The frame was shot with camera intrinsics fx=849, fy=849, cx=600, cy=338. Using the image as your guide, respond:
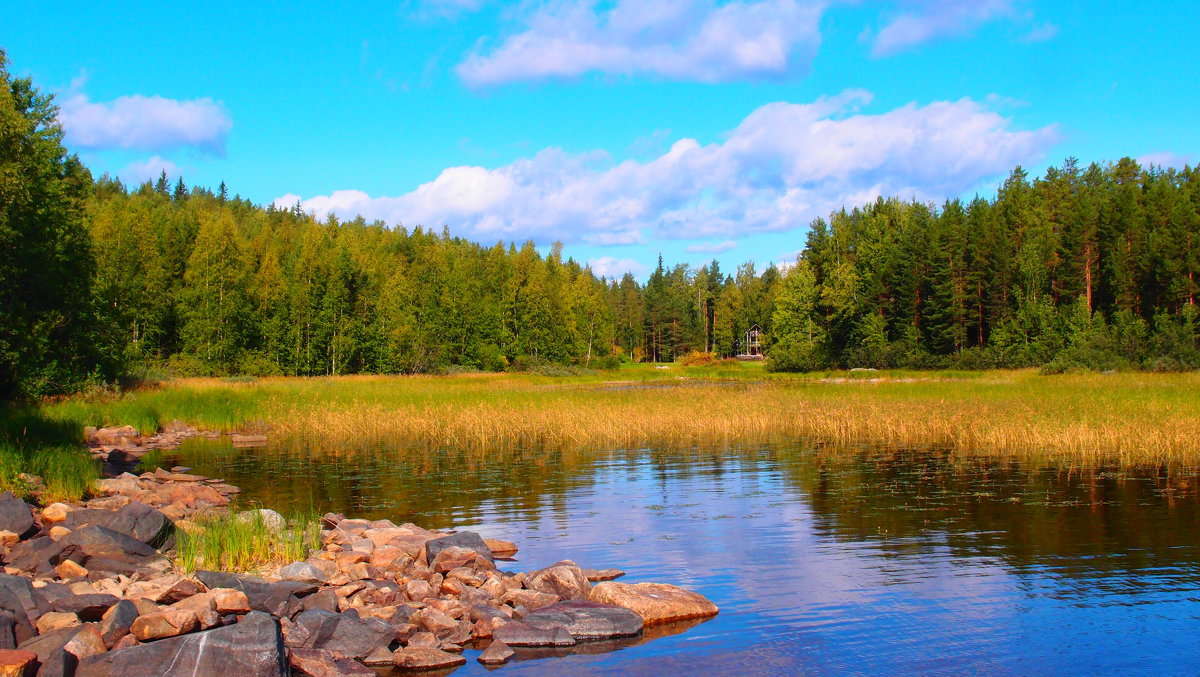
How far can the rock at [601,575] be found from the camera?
12.6 meters

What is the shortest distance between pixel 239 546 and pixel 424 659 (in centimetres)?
462

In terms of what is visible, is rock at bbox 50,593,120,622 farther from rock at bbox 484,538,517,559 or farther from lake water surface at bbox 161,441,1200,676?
rock at bbox 484,538,517,559

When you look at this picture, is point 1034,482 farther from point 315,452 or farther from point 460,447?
point 315,452

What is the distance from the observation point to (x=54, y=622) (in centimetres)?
930

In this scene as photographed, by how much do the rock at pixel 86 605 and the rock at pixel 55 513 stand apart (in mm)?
4900

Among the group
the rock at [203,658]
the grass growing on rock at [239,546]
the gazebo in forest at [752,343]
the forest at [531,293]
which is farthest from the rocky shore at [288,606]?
the gazebo in forest at [752,343]

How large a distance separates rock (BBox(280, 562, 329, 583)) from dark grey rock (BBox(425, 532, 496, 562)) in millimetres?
1711

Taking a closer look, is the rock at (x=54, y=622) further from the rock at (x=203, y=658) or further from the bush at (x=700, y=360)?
the bush at (x=700, y=360)

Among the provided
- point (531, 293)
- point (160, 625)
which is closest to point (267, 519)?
point (160, 625)

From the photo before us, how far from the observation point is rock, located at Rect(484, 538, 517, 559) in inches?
563

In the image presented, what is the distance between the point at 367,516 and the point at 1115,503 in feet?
51.0

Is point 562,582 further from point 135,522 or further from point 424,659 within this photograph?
point 135,522

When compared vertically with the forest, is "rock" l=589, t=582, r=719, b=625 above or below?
below

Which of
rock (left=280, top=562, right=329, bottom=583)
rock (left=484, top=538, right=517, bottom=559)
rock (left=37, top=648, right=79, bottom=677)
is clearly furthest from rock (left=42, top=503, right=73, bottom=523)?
rock (left=484, top=538, right=517, bottom=559)
